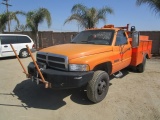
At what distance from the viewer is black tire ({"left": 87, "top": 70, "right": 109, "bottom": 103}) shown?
4.94 m

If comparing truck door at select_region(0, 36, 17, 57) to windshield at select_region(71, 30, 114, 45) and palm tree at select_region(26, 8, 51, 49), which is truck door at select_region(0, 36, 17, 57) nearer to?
palm tree at select_region(26, 8, 51, 49)

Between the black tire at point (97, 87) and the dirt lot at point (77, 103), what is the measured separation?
0.59 ft

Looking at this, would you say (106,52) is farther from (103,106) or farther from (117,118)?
(117,118)

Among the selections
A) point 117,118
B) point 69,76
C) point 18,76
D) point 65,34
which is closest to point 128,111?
point 117,118

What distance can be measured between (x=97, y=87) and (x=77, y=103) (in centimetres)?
71

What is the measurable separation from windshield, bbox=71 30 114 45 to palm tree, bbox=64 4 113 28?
10.8 m

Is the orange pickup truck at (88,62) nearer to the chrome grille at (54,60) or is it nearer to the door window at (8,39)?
the chrome grille at (54,60)

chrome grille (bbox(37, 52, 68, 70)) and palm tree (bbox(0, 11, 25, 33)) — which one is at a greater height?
palm tree (bbox(0, 11, 25, 33))

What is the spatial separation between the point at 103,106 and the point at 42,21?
16908 mm

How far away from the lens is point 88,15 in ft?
55.8

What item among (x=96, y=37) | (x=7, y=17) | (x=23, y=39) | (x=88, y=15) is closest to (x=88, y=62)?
(x=96, y=37)

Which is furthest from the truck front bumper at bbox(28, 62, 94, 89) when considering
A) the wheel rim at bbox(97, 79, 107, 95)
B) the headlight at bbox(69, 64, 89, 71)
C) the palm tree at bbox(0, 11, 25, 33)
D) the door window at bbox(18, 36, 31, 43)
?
the palm tree at bbox(0, 11, 25, 33)

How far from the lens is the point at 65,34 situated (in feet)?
63.4

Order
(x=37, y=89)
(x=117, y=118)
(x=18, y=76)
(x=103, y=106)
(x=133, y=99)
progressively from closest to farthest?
1. (x=117, y=118)
2. (x=103, y=106)
3. (x=133, y=99)
4. (x=37, y=89)
5. (x=18, y=76)
